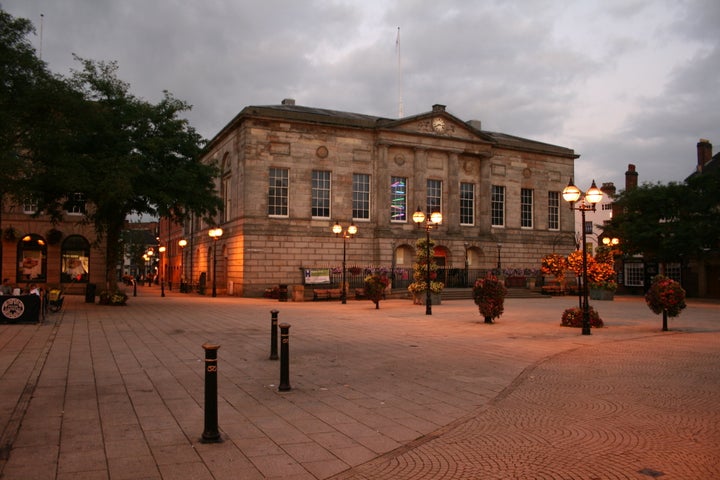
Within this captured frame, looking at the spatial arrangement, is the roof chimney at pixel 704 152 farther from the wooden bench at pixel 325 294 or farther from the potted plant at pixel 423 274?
the wooden bench at pixel 325 294

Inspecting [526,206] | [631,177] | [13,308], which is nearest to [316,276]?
[13,308]

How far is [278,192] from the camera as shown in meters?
37.9

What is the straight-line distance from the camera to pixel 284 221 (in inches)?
1484

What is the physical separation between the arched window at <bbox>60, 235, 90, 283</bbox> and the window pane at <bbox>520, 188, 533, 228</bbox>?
3442 centimetres

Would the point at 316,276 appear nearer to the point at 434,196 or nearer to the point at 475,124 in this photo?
the point at 434,196

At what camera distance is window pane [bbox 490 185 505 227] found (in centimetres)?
4628

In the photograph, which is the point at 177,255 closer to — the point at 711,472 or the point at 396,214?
the point at 396,214

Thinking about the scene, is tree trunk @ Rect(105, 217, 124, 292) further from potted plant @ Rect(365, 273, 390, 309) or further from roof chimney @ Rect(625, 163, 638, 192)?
roof chimney @ Rect(625, 163, 638, 192)

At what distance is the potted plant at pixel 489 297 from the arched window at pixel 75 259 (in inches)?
1173

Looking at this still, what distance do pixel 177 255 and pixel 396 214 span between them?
28148mm

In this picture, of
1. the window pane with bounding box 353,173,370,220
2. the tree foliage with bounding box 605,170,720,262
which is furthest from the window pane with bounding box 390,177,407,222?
the tree foliage with bounding box 605,170,720,262

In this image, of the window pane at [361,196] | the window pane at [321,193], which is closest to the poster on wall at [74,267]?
the window pane at [321,193]

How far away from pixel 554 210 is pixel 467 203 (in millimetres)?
9758

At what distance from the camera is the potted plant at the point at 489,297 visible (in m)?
18.8
